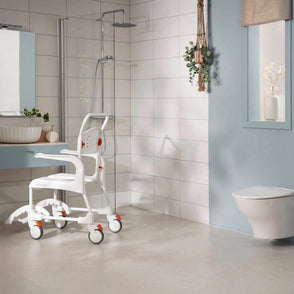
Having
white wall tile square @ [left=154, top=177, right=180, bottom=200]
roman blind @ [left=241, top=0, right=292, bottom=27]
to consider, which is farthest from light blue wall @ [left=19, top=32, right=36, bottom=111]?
roman blind @ [left=241, top=0, right=292, bottom=27]

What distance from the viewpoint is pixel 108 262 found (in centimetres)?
361

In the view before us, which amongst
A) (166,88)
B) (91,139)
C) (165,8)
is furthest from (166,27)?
(91,139)

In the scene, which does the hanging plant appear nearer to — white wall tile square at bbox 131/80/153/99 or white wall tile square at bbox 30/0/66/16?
white wall tile square at bbox 131/80/153/99

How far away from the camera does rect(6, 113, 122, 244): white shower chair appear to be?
4.09 m

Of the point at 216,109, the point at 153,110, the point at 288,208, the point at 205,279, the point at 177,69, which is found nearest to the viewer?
the point at 205,279

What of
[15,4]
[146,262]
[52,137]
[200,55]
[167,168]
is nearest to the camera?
[146,262]

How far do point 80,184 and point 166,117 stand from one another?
1.52 metres

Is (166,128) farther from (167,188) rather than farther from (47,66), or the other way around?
(47,66)

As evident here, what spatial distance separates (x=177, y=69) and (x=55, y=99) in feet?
4.28

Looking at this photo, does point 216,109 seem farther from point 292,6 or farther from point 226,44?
point 292,6

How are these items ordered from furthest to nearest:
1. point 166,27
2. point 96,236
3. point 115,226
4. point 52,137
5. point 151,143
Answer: point 151,143
point 166,27
point 52,137
point 115,226
point 96,236

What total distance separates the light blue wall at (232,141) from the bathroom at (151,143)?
0.04ft

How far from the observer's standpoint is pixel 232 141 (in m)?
4.53

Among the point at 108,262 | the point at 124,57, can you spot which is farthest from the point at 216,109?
the point at 108,262
